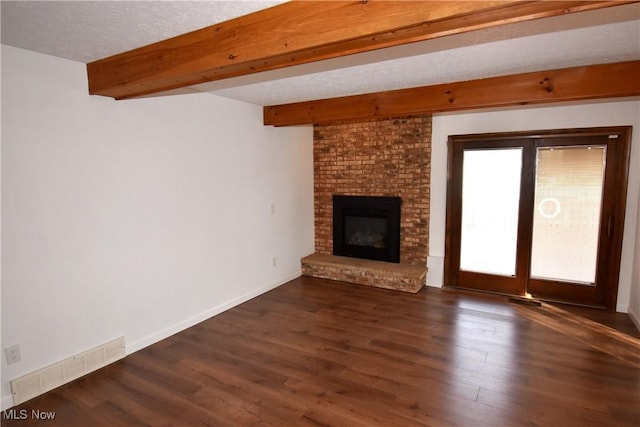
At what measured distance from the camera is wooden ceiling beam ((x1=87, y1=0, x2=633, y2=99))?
146cm

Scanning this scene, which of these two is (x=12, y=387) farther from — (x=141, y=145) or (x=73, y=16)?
(x=73, y=16)

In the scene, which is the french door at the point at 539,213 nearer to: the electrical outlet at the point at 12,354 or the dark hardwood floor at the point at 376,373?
the dark hardwood floor at the point at 376,373

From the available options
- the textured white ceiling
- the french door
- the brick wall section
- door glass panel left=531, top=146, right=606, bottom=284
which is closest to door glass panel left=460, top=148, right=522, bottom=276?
the french door

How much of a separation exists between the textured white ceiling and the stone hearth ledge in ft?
8.41

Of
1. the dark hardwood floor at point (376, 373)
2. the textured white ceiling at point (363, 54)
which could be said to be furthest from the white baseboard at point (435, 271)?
the textured white ceiling at point (363, 54)

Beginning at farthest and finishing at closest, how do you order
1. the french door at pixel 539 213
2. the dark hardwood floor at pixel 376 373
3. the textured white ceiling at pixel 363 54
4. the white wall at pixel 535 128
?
the french door at pixel 539 213
the white wall at pixel 535 128
the dark hardwood floor at pixel 376 373
the textured white ceiling at pixel 363 54

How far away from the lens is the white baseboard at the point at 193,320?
3.29 m

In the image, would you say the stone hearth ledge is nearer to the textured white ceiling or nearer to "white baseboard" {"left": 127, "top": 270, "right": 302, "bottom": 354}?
"white baseboard" {"left": 127, "top": 270, "right": 302, "bottom": 354}

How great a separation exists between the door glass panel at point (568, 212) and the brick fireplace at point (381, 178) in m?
1.40

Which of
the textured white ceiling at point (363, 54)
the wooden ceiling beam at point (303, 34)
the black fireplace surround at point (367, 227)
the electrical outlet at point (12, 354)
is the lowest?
the electrical outlet at point (12, 354)

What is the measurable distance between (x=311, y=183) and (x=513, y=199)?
301 cm

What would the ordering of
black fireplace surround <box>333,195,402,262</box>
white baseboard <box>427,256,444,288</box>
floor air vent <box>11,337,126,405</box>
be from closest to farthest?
floor air vent <box>11,337,126,405</box>, white baseboard <box>427,256,444,288</box>, black fireplace surround <box>333,195,402,262</box>

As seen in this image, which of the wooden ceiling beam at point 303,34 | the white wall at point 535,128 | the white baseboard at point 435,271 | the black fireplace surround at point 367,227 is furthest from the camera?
Result: the black fireplace surround at point 367,227

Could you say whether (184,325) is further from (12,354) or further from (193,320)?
(12,354)
